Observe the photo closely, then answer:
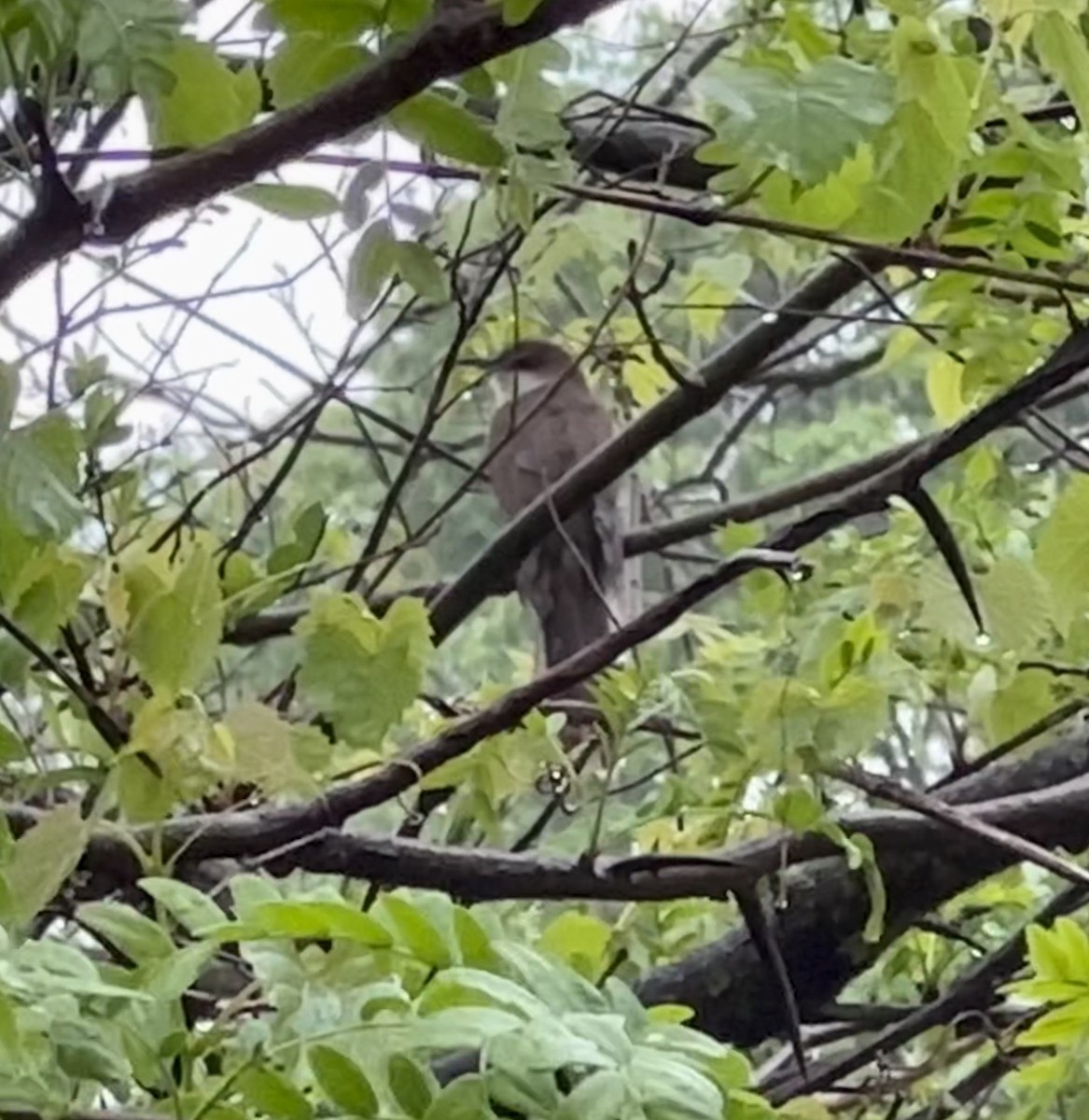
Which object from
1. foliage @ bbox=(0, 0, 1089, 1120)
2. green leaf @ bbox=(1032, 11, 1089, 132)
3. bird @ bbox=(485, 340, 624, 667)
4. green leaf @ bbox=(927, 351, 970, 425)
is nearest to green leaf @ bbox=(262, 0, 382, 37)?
foliage @ bbox=(0, 0, 1089, 1120)

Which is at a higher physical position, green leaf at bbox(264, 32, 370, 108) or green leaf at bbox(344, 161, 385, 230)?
green leaf at bbox(264, 32, 370, 108)

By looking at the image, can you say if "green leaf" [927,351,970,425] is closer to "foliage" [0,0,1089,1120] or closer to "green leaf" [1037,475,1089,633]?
"foliage" [0,0,1089,1120]

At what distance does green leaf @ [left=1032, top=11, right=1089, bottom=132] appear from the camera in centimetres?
62

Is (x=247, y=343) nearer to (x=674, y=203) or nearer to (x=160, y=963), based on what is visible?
(x=674, y=203)

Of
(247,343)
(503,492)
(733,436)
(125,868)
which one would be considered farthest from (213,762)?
(503,492)

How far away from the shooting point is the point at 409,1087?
46cm

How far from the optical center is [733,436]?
180 cm

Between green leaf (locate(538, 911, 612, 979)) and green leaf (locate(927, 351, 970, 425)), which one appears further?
green leaf (locate(927, 351, 970, 425))

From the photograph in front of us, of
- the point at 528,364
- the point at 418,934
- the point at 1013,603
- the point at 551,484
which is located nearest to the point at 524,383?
the point at 528,364

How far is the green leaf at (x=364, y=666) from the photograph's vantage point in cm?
82

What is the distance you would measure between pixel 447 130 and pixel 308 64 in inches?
1.8

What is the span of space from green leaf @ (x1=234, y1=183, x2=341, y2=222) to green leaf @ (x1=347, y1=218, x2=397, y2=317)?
2.5 inches

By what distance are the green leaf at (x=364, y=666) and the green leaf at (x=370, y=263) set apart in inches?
5.2

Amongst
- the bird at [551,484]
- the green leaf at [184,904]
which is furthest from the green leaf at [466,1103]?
the bird at [551,484]
